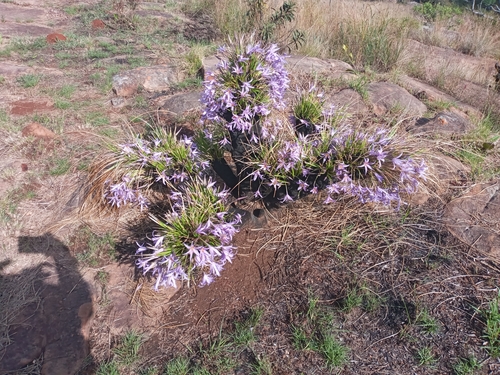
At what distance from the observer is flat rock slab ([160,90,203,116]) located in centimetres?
420

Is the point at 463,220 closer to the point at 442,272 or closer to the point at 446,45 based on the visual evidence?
the point at 442,272

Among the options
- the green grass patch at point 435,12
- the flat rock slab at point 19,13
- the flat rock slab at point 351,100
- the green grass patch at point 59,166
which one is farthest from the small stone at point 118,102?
the green grass patch at point 435,12

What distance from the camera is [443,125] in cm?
383

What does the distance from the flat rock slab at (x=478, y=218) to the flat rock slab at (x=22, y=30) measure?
7899 millimetres

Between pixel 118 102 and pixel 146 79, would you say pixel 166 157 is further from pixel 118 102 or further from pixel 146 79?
pixel 146 79

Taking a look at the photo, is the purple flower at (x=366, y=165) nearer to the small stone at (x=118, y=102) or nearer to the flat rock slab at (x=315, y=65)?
the flat rock slab at (x=315, y=65)

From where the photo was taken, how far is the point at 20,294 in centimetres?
245

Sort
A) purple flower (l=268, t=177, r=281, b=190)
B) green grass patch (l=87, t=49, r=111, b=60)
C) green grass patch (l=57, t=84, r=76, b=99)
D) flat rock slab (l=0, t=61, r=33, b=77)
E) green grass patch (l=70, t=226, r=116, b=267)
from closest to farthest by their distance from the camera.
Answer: purple flower (l=268, t=177, r=281, b=190) < green grass patch (l=70, t=226, r=116, b=267) < green grass patch (l=57, t=84, r=76, b=99) < flat rock slab (l=0, t=61, r=33, b=77) < green grass patch (l=87, t=49, r=111, b=60)

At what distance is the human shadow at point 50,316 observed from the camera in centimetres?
209

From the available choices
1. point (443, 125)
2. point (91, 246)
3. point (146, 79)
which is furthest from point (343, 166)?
point (146, 79)

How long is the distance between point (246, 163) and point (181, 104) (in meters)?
2.38

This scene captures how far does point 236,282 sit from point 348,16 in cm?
612

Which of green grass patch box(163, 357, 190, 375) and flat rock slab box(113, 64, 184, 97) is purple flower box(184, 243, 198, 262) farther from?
flat rock slab box(113, 64, 184, 97)

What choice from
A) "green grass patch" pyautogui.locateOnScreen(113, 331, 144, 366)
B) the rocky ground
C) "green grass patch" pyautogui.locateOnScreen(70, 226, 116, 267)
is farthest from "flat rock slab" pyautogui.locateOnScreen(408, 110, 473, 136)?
"green grass patch" pyautogui.locateOnScreen(113, 331, 144, 366)
